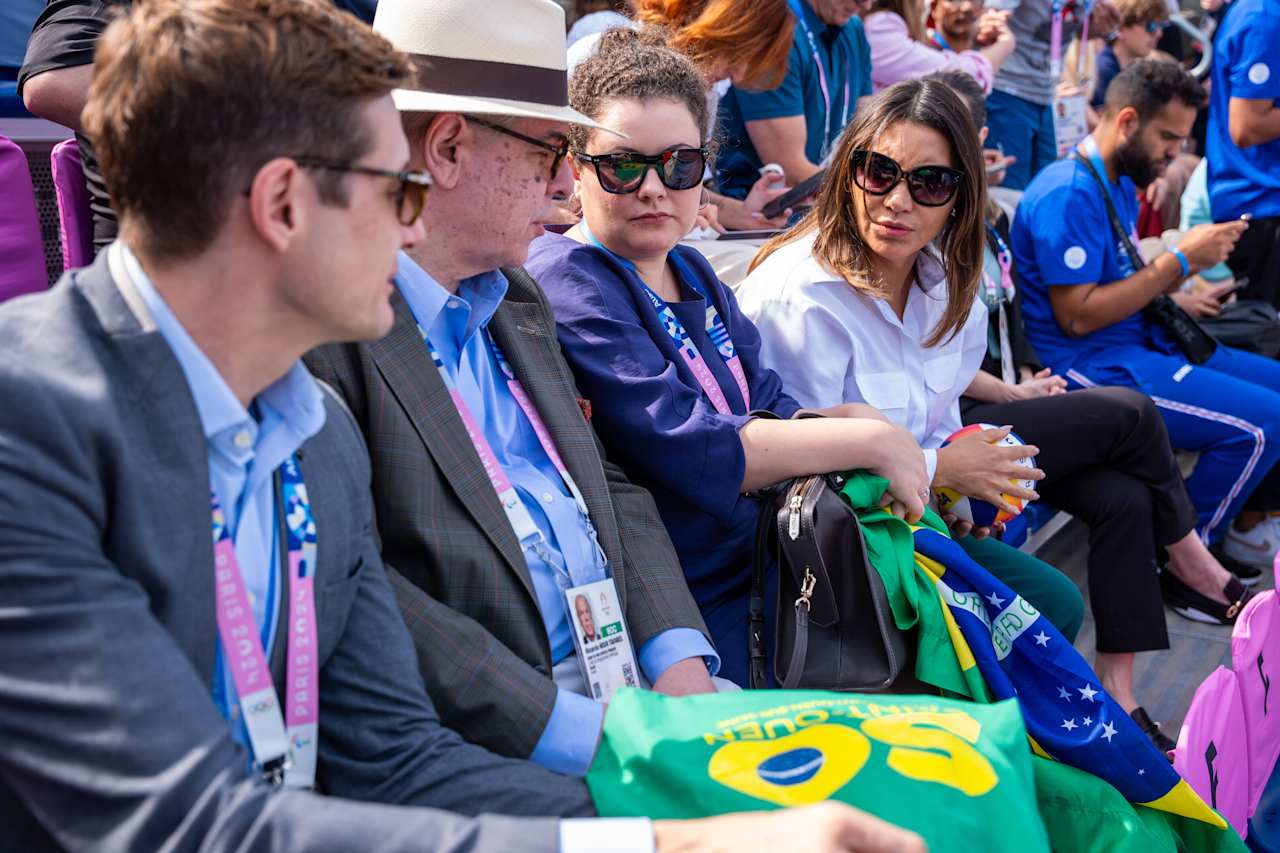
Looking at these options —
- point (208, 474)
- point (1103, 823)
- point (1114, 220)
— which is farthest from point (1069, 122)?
point (208, 474)

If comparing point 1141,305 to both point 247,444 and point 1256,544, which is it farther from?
point 247,444

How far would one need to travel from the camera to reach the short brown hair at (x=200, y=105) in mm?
1323

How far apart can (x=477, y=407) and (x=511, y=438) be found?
93mm

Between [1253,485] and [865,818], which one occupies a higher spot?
[865,818]

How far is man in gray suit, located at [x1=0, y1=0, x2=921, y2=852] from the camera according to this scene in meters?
1.19

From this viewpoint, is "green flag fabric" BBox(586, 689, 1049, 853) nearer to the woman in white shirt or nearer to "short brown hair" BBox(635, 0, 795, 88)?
the woman in white shirt

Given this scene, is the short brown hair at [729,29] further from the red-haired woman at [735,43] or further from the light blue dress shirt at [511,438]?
the light blue dress shirt at [511,438]

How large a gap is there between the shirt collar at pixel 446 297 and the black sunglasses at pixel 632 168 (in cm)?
47

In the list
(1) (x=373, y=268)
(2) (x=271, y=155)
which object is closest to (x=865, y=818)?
(1) (x=373, y=268)

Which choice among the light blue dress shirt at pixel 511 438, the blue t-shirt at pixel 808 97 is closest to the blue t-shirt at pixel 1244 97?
the blue t-shirt at pixel 808 97

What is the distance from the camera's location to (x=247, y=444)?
1.44 meters

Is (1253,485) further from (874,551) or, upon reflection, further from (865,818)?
(865,818)

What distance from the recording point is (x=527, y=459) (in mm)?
2287

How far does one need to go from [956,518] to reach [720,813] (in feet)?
6.56
